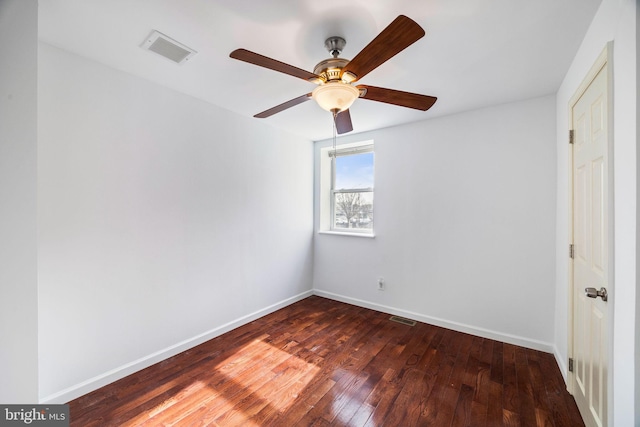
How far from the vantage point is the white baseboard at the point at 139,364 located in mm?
1794

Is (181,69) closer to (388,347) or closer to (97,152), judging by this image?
(97,152)

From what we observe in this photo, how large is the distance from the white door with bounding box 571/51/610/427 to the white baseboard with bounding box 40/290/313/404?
9.56 ft

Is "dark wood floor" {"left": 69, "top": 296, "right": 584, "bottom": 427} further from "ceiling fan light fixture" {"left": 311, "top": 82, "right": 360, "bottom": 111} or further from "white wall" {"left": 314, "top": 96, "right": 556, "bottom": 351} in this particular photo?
"ceiling fan light fixture" {"left": 311, "top": 82, "right": 360, "bottom": 111}

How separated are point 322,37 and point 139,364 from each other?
9.43 ft

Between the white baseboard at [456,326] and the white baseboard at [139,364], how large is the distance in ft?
4.08

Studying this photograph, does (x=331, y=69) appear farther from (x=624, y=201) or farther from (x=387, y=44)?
(x=624, y=201)

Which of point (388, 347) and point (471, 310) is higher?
point (471, 310)

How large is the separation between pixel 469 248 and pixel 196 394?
286 cm

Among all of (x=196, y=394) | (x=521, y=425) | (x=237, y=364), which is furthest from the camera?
(x=237, y=364)

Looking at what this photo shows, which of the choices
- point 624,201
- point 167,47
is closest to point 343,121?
point 167,47

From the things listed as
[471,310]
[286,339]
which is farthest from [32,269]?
[471,310]

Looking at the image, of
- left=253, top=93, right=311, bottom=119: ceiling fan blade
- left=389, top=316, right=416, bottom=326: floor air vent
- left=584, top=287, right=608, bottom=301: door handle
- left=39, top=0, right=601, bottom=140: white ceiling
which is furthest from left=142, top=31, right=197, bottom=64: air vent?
left=389, top=316, right=416, bottom=326: floor air vent

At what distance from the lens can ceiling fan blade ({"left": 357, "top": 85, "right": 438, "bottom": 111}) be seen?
168cm

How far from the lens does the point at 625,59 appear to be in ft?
3.63
